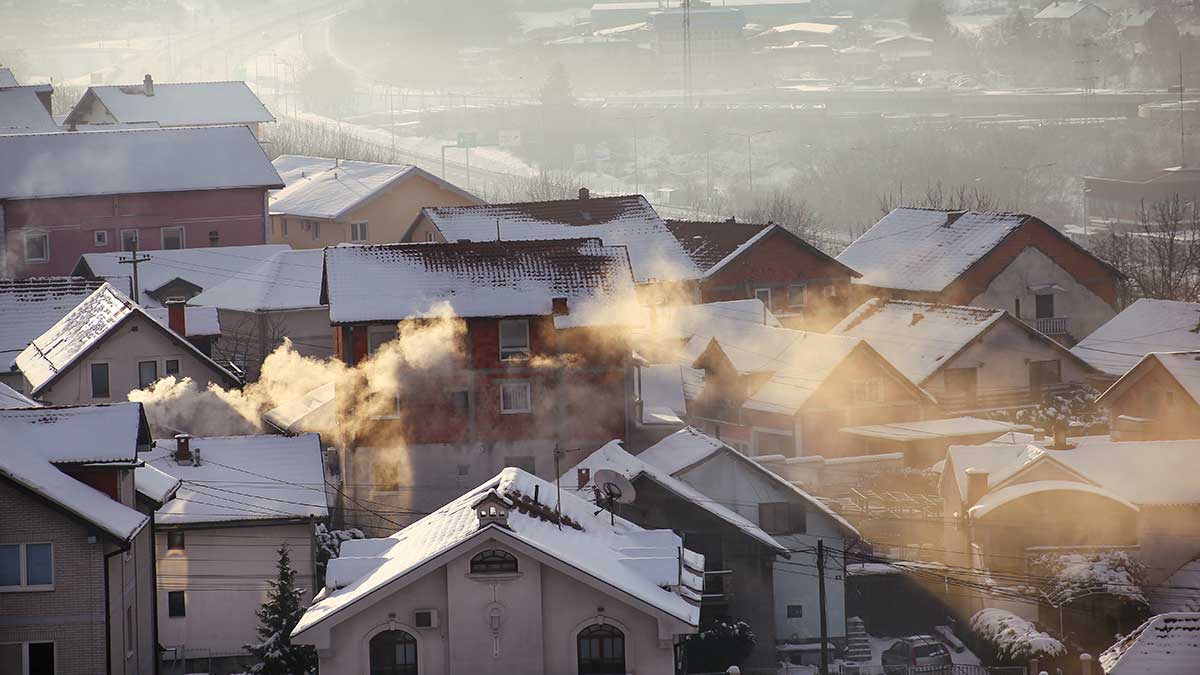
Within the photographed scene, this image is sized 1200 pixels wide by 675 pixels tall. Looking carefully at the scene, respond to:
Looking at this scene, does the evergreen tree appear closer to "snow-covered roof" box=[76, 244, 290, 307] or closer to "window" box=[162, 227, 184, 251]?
"snow-covered roof" box=[76, 244, 290, 307]

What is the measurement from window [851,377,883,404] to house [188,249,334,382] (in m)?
13.1

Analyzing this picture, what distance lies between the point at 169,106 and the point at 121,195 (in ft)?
75.7

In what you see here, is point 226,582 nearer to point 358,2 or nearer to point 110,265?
point 110,265

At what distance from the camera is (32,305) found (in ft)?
137

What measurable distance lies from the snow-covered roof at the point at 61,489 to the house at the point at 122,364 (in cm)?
1353

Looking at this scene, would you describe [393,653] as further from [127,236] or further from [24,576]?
[127,236]

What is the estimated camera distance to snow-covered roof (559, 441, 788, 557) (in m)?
31.4

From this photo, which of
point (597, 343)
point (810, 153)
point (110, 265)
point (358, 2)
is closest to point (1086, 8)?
point (810, 153)

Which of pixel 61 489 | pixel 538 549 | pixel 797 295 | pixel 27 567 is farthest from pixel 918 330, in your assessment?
pixel 27 567

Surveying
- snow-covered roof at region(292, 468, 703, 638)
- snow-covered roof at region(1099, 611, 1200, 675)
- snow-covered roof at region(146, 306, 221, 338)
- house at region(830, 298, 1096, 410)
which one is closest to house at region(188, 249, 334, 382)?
snow-covered roof at region(146, 306, 221, 338)

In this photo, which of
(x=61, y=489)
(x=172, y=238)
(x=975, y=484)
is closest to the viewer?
(x=61, y=489)

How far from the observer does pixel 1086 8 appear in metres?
162

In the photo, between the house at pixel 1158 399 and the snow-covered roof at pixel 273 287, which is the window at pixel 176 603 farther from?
the snow-covered roof at pixel 273 287

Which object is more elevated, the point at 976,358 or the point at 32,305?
the point at 32,305
